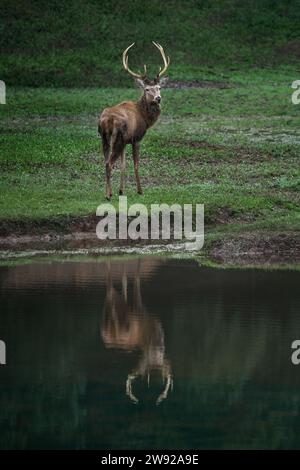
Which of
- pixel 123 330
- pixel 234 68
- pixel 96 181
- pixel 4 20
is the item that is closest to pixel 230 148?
pixel 96 181

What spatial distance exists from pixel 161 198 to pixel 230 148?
5.99 m

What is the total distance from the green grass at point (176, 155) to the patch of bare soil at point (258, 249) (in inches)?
19.8

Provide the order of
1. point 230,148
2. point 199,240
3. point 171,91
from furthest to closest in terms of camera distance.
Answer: point 171,91
point 230,148
point 199,240

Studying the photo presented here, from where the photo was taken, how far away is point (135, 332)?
15188 millimetres

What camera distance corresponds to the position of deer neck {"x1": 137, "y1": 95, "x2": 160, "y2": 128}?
934 inches

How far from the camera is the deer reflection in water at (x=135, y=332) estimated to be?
519 inches

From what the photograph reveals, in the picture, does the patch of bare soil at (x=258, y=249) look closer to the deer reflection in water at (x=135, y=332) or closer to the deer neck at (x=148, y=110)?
the deer reflection in water at (x=135, y=332)

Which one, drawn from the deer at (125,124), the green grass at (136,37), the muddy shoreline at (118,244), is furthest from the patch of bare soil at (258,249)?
the green grass at (136,37)

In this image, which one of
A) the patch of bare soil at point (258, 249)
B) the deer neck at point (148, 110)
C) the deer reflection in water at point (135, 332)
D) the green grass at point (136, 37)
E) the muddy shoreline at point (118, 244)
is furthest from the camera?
the green grass at point (136, 37)

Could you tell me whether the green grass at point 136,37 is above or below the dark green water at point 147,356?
above

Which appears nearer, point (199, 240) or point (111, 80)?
point (199, 240)

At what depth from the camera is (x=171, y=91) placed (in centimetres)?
3822
